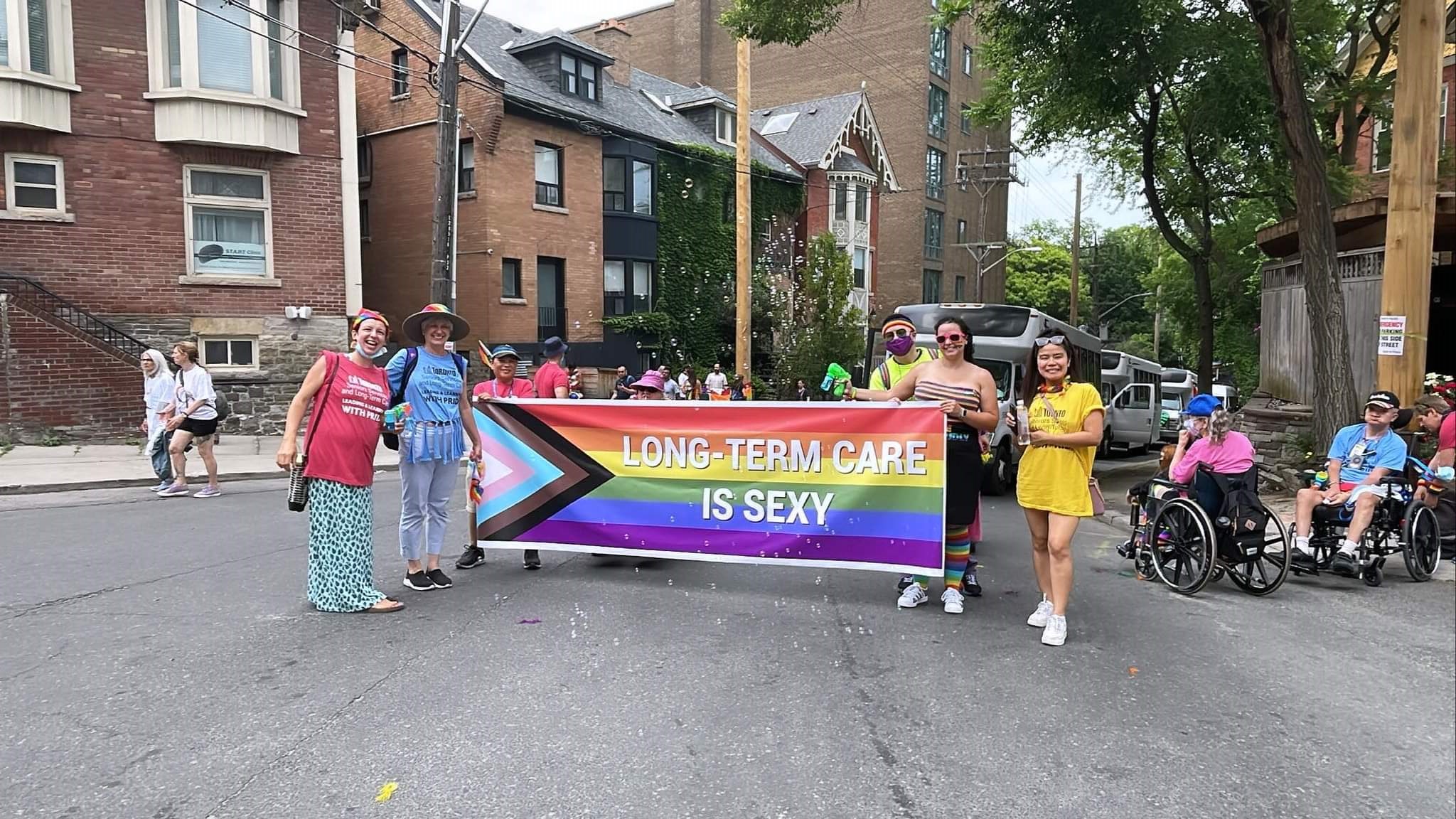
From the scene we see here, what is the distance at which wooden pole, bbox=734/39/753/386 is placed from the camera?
21422 millimetres

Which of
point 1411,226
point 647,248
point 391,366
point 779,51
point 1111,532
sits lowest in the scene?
point 1111,532

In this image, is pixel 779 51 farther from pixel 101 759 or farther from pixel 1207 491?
pixel 101 759

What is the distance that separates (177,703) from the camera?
13.5 ft

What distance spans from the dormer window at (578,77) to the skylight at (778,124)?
13.3 metres

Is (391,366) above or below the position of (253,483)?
above

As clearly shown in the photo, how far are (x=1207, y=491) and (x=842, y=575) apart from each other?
270 centimetres

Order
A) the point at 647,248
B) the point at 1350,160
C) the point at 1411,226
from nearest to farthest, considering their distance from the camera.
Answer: the point at 1411,226 < the point at 1350,160 < the point at 647,248

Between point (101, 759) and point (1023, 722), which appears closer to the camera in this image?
point (101, 759)

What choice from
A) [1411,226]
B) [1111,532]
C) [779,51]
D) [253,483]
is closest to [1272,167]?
[1411,226]

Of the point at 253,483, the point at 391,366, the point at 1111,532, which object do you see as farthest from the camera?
the point at 253,483

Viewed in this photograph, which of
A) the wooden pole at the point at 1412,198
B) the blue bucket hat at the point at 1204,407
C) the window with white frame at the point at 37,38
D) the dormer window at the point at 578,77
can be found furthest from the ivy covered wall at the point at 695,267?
the blue bucket hat at the point at 1204,407

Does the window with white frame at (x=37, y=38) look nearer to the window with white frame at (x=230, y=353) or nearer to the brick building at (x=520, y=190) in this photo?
the window with white frame at (x=230, y=353)

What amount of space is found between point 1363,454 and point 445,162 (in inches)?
502

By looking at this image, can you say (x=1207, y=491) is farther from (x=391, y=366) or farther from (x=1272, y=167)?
(x=1272, y=167)
